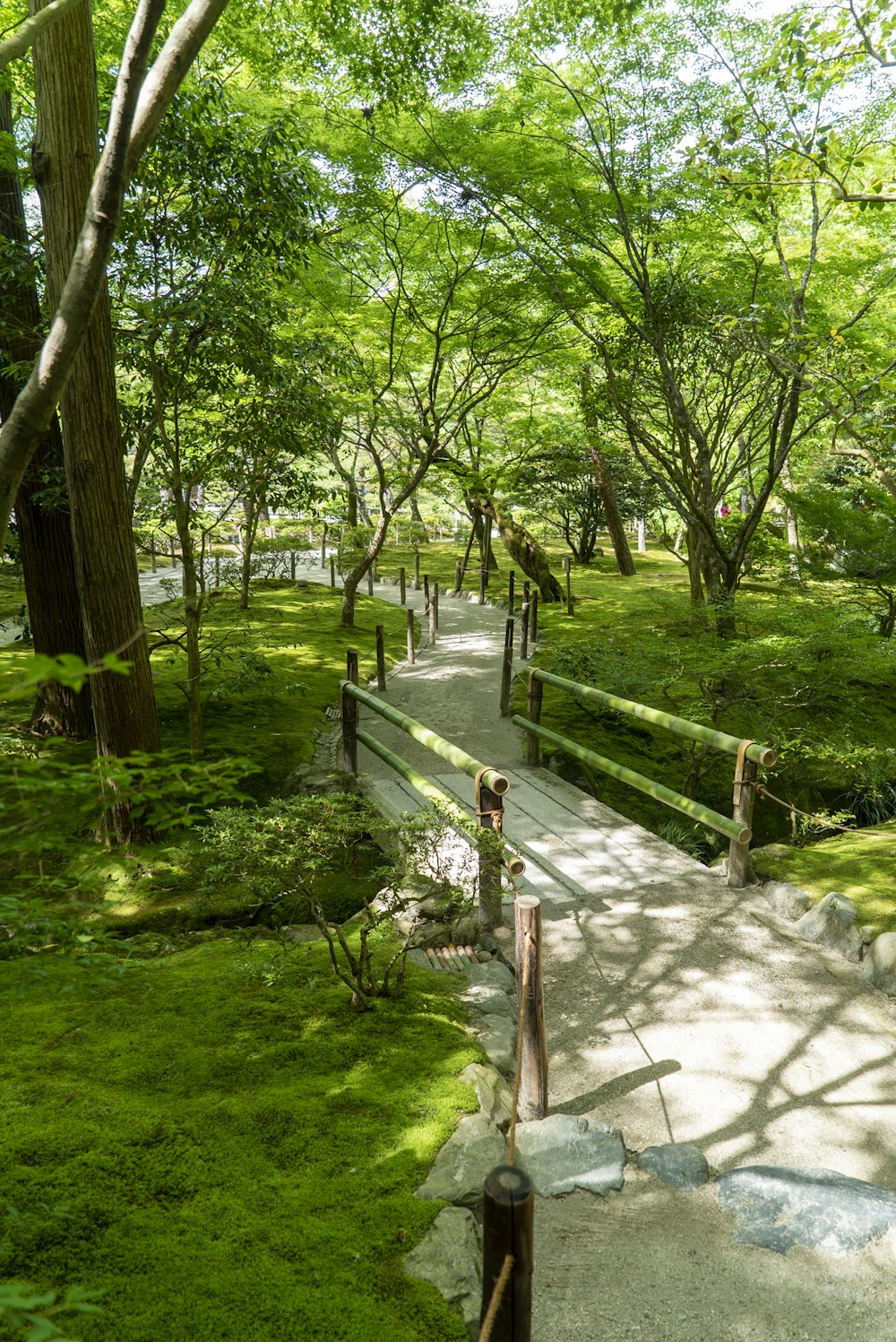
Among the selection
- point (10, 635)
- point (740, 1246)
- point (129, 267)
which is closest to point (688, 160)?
point (129, 267)

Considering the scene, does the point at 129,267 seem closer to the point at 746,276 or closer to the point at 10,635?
the point at 746,276

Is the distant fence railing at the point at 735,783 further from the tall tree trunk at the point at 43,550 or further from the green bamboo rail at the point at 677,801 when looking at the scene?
the tall tree trunk at the point at 43,550

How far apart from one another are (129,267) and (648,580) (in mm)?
16293

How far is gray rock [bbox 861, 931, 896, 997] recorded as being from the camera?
13.2ft

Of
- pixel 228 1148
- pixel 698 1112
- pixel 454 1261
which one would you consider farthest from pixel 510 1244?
pixel 698 1112

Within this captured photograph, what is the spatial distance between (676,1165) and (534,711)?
4.80 meters

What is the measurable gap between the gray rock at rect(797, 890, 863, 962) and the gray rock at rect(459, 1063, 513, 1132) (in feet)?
7.31

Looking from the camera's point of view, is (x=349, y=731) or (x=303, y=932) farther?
(x=349, y=731)

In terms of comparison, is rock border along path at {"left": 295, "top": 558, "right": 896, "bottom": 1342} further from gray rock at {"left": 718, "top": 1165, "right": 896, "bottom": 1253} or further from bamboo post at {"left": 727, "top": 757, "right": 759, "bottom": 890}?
bamboo post at {"left": 727, "top": 757, "right": 759, "bottom": 890}

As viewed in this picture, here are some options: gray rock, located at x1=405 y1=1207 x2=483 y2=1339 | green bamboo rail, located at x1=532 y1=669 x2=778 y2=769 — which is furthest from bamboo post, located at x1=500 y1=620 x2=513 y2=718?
gray rock, located at x1=405 y1=1207 x2=483 y2=1339

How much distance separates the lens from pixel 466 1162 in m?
2.79

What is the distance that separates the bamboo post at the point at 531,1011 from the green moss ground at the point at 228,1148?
318 mm

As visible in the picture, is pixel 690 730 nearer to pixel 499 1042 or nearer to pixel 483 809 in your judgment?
pixel 483 809

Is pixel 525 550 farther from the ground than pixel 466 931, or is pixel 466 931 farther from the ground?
pixel 525 550
